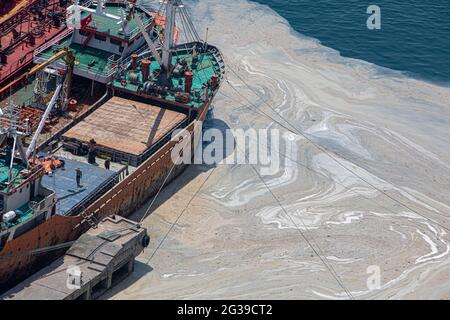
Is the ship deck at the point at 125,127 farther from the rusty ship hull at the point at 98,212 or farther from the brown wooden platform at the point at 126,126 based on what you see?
the rusty ship hull at the point at 98,212

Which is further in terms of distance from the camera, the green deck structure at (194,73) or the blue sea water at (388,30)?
the blue sea water at (388,30)

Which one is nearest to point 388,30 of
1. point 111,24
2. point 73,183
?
point 111,24

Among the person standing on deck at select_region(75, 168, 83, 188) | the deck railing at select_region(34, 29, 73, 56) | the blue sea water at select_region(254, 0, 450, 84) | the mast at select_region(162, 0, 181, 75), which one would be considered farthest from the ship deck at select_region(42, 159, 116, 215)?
the blue sea water at select_region(254, 0, 450, 84)

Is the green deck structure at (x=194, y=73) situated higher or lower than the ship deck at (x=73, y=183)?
higher

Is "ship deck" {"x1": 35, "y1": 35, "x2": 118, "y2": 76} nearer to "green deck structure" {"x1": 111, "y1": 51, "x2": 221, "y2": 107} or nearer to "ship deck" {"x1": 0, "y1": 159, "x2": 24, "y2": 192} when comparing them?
"green deck structure" {"x1": 111, "y1": 51, "x2": 221, "y2": 107}

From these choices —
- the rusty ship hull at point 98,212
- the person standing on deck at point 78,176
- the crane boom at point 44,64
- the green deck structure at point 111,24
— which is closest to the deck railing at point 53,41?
the green deck structure at point 111,24

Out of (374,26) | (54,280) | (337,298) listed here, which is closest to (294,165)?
(337,298)

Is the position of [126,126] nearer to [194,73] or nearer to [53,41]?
[194,73]
